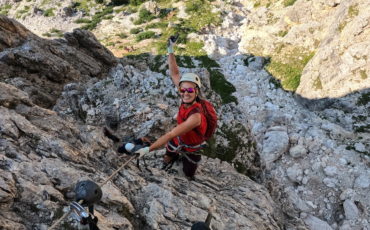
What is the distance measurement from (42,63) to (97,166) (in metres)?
7.53

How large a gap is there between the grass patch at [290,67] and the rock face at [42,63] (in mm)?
12519

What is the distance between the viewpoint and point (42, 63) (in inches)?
448

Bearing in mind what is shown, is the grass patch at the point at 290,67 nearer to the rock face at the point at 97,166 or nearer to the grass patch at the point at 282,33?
the grass patch at the point at 282,33

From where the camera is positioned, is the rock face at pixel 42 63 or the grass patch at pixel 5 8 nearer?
the rock face at pixel 42 63

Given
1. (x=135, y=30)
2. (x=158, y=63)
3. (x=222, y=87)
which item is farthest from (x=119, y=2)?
(x=222, y=87)

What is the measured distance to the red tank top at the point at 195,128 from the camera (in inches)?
225

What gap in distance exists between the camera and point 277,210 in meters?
7.95

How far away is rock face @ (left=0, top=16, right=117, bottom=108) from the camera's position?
10469 mm

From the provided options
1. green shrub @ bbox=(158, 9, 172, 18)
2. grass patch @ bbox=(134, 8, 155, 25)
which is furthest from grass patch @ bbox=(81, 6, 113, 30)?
green shrub @ bbox=(158, 9, 172, 18)

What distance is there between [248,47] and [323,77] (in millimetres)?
7547

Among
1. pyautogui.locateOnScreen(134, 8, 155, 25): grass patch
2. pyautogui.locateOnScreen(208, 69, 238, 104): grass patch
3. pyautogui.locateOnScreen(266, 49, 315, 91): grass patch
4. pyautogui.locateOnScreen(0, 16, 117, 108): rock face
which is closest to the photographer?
pyautogui.locateOnScreen(0, 16, 117, 108): rock face

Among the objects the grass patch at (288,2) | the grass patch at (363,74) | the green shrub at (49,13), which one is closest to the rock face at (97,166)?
the grass patch at (363,74)

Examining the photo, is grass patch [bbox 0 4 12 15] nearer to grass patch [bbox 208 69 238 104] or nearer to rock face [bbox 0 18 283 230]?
rock face [bbox 0 18 283 230]

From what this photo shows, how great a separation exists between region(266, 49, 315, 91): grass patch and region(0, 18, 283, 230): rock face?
10.1 metres
